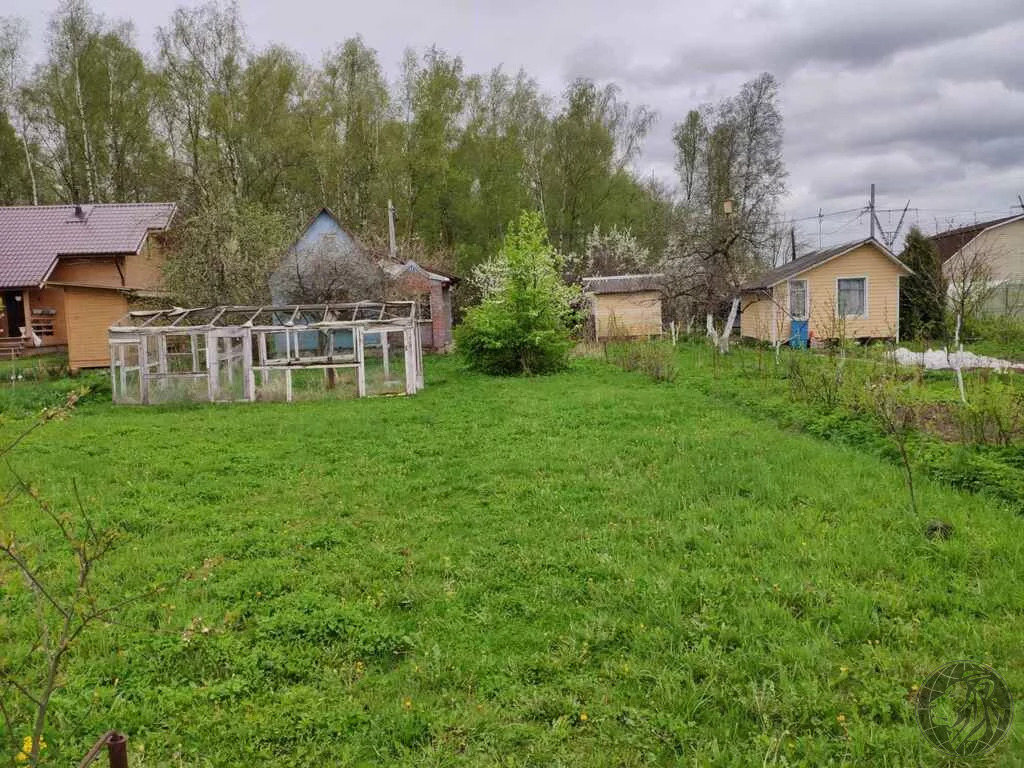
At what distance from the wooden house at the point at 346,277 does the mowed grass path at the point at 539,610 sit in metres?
12.1

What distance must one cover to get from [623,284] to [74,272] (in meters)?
20.0

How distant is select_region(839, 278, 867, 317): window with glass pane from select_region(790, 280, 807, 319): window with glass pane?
3.64 ft

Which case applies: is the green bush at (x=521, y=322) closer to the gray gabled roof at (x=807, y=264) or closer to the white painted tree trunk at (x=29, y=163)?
the gray gabled roof at (x=807, y=264)

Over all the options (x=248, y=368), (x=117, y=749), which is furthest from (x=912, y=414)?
(x=248, y=368)

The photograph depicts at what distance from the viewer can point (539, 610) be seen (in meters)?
4.26

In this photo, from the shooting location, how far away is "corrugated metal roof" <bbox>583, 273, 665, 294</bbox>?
2689cm

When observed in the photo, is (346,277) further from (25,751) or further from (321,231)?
(25,751)

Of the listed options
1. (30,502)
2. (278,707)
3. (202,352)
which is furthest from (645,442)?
(202,352)

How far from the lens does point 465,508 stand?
252 inches

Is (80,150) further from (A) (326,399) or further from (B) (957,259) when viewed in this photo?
(B) (957,259)

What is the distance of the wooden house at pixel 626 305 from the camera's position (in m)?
27.2

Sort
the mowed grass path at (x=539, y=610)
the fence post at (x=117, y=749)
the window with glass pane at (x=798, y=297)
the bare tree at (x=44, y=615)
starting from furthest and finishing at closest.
Result: the window with glass pane at (x=798, y=297)
the mowed grass path at (x=539, y=610)
the bare tree at (x=44, y=615)
the fence post at (x=117, y=749)

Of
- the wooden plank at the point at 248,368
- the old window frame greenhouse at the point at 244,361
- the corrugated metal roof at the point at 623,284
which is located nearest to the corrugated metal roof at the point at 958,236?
the corrugated metal roof at the point at 623,284

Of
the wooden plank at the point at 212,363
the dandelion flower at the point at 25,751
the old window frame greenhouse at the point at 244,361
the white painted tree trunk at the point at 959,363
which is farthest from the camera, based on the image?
the old window frame greenhouse at the point at 244,361
